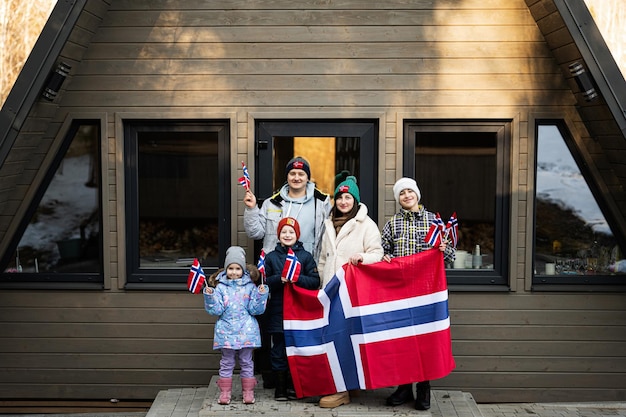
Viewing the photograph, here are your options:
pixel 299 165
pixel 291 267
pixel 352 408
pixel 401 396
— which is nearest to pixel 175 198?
pixel 299 165

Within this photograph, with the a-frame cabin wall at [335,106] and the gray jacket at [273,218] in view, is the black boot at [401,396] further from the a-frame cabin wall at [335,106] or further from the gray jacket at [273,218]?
the gray jacket at [273,218]

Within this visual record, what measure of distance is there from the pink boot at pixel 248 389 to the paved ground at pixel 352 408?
0.14 ft

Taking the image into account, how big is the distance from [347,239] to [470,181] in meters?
1.55

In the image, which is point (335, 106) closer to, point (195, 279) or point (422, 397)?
point (195, 279)

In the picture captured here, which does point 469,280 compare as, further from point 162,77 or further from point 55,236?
point 55,236

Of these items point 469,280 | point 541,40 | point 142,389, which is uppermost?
point 541,40

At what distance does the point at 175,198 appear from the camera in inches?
261

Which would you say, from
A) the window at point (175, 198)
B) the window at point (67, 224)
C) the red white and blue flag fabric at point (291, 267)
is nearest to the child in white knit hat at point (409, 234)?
the red white and blue flag fabric at point (291, 267)

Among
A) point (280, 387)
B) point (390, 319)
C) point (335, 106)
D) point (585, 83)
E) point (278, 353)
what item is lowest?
point (280, 387)

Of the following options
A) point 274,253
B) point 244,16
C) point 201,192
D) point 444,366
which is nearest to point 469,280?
point 444,366

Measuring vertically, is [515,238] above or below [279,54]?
below

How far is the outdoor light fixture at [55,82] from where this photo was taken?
585cm

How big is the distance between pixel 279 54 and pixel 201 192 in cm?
127

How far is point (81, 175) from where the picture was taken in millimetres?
6633
